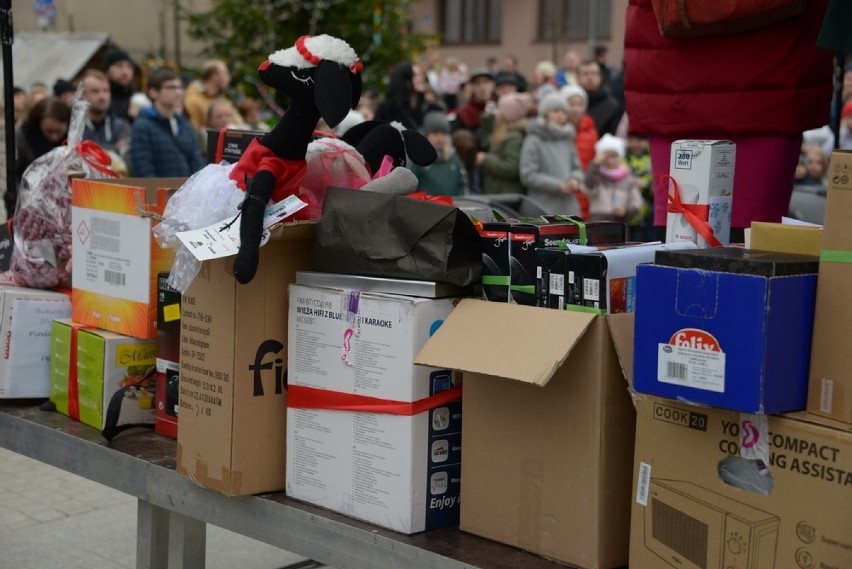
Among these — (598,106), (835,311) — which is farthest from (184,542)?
(598,106)

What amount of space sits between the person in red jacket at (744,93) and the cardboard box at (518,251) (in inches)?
24.6

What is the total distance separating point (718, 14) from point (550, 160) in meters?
5.00

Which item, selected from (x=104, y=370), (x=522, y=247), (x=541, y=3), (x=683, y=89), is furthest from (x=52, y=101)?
(x=541, y=3)

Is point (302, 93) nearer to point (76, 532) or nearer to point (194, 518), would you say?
point (194, 518)

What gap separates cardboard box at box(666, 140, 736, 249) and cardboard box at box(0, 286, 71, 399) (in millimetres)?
1830

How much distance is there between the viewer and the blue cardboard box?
5.65 ft

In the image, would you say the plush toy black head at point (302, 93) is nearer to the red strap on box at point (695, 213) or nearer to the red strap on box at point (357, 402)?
the red strap on box at point (357, 402)

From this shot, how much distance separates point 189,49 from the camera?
18.5 metres

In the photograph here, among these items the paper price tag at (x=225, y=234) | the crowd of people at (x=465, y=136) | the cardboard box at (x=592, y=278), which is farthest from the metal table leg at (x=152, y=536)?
the crowd of people at (x=465, y=136)

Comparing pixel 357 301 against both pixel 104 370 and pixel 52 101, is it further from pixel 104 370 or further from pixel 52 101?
pixel 52 101

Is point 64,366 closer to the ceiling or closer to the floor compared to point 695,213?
closer to the floor

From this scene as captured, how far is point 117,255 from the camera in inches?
120

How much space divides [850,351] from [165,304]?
1750 mm

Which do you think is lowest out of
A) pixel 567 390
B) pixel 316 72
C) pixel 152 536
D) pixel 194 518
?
pixel 152 536
